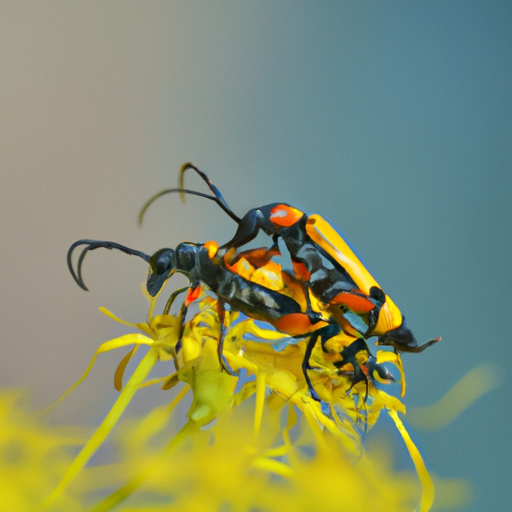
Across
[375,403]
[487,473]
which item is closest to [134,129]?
[375,403]

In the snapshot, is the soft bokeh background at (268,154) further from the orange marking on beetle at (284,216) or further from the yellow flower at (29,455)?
the orange marking on beetle at (284,216)

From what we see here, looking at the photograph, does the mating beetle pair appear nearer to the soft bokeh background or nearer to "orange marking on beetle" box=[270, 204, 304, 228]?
"orange marking on beetle" box=[270, 204, 304, 228]

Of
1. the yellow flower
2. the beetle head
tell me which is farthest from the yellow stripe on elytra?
the yellow flower

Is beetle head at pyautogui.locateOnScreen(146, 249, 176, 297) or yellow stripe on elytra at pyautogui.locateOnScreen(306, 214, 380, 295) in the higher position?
beetle head at pyautogui.locateOnScreen(146, 249, 176, 297)

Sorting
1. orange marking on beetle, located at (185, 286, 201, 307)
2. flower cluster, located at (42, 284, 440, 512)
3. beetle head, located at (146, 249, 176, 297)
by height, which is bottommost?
flower cluster, located at (42, 284, 440, 512)

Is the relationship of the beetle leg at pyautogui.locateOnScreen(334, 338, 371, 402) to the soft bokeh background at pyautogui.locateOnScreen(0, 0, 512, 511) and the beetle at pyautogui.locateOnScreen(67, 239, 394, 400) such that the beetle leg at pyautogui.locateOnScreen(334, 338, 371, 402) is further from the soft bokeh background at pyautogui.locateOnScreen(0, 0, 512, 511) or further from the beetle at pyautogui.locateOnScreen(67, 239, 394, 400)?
the soft bokeh background at pyautogui.locateOnScreen(0, 0, 512, 511)

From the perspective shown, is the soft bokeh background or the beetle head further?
the soft bokeh background

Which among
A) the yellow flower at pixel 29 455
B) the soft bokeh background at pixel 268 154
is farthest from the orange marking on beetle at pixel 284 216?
the yellow flower at pixel 29 455

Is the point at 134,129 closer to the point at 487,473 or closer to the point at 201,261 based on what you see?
the point at 201,261
